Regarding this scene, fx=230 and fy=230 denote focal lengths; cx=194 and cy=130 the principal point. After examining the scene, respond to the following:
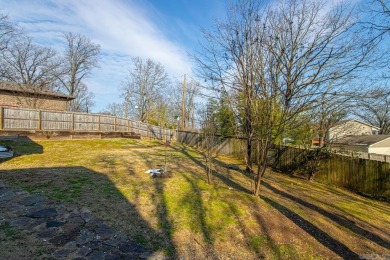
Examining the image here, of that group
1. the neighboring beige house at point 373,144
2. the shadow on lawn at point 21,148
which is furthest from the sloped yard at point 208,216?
the neighboring beige house at point 373,144

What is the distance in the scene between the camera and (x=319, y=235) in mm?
3668

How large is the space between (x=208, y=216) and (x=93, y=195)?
2.13 m

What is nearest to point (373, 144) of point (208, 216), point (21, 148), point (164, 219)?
point (208, 216)

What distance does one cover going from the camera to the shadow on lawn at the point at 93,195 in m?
3.11

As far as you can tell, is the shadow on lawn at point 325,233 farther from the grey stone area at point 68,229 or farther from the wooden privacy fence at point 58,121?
the wooden privacy fence at point 58,121

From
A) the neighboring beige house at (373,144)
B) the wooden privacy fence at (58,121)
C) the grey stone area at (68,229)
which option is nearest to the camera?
the grey stone area at (68,229)

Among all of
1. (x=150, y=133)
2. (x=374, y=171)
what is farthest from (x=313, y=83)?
(x=150, y=133)

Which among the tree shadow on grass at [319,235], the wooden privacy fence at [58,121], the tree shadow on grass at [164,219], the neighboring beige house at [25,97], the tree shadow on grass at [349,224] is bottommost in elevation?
the tree shadow on grass at [349,224]

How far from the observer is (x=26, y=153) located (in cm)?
807

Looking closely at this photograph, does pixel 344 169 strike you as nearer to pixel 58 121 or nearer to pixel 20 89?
pixel 58 121

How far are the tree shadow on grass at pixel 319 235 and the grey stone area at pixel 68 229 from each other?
247cm

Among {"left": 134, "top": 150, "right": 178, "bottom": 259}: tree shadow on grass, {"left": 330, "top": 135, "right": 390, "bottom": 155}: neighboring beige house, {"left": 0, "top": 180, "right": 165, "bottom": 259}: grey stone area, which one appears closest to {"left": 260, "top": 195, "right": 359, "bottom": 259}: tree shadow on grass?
{"left": 134, "top": 150, "right": 178, "bottom": 259}: tree shadow on grass

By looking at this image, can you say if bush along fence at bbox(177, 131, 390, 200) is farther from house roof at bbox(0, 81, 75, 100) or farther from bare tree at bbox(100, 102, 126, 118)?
bare tree at bbox(100, 102, 126, 118)

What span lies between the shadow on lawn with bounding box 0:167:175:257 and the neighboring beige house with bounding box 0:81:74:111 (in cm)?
1953
